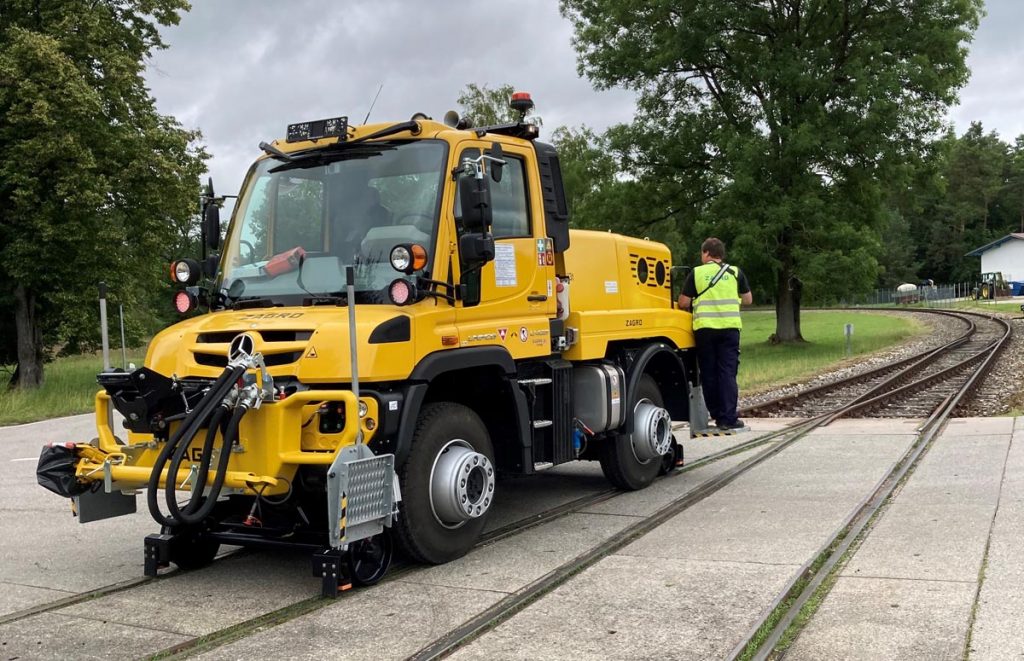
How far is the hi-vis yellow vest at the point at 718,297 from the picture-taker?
8633 mm

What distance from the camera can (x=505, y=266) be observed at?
6457 mm

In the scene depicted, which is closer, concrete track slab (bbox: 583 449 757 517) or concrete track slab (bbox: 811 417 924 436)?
concrete track slab (bbox: 583 449 757 517)

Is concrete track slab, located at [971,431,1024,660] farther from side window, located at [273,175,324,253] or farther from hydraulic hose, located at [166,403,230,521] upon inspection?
side window, located at [273,175,324,253]

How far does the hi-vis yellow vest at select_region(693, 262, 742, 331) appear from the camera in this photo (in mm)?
8633

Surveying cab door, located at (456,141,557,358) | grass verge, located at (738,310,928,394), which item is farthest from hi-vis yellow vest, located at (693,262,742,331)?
grass verge, located at (738,310,928,394)

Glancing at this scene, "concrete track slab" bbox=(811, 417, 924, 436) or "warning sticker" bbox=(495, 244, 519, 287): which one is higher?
"warning sticker" bbox=(495, 244, 519, 287)

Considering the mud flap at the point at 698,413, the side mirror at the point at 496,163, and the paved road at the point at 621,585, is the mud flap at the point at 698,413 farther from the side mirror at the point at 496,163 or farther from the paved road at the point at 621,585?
the side mirror at the point at 496,163

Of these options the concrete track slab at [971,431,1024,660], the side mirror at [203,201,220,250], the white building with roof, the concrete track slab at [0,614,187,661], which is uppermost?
the white building with roof

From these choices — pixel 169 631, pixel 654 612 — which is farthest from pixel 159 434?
pixel 654 612

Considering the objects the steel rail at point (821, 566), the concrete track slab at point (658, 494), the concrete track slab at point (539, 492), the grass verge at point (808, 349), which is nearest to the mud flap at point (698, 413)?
the concrete track slab at point (658, 494)

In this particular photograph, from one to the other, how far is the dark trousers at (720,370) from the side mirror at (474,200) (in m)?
3.71

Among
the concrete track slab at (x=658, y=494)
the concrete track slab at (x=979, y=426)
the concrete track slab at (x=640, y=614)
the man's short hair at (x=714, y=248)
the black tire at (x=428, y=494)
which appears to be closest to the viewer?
the concrete track slab at (x=640, y=614)

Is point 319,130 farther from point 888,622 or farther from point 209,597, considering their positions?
point 888,622

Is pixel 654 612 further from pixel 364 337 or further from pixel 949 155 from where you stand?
pixel 949 155
